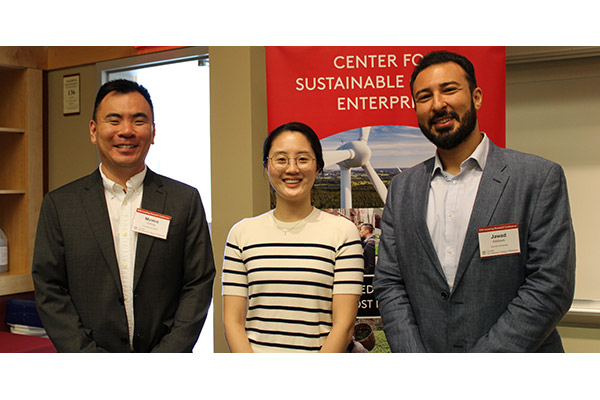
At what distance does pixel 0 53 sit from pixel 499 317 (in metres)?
3.47

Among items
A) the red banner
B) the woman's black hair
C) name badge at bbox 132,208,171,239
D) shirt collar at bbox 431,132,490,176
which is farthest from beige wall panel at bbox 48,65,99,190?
shirt collar at bbox 431,132,490,176

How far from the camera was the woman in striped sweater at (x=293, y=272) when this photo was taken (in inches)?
66.7

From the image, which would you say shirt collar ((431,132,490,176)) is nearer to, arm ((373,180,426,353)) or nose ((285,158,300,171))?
arm ((373,180,426,353))

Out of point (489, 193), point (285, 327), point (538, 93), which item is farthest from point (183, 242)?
point (538, 93)

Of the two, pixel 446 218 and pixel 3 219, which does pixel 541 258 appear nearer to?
pixel 446 218

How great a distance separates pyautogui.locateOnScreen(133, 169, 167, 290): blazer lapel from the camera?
1.76 metres

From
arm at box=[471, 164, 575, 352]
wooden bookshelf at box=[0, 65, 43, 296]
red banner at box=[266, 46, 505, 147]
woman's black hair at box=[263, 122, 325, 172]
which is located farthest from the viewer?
wooden bookshelf at box=[0, 65, 43, 296]

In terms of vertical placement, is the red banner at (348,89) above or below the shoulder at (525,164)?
above

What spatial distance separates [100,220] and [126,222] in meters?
0.09

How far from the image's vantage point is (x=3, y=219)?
3.75m

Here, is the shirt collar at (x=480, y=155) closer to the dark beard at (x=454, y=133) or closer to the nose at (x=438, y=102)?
the dark beard at (x=454, y=133)

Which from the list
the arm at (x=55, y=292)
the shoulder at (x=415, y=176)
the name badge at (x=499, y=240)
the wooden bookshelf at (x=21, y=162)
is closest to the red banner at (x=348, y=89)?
the shoulder at (x=415, y=176)

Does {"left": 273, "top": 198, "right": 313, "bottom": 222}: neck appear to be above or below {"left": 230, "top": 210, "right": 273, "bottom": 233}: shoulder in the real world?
above

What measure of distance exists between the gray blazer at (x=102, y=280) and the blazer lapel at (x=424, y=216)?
780 millimetres
